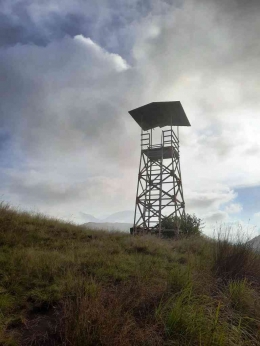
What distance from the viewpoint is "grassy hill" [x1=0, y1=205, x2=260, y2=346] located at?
10.7 ft

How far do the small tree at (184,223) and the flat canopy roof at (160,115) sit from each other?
7.12 metres

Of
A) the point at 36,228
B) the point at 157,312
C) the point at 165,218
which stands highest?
the point at 165,218

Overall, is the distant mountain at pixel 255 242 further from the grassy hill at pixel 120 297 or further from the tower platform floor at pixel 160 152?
the tower platform floor at pixel 160 152

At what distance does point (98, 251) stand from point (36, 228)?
297 centimetres

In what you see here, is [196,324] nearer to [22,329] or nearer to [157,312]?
[157,312]

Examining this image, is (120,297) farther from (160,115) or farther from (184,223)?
(160,115)

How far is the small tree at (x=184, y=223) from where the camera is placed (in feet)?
52.7

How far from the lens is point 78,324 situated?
3.12 m

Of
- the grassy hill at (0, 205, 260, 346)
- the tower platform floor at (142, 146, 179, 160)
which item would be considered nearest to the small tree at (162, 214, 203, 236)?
the tower platform floor at (142, 146, 179, 160)

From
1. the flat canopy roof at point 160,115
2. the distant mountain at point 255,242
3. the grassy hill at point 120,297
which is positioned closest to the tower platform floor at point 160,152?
the flat canopy roof at point 160,115

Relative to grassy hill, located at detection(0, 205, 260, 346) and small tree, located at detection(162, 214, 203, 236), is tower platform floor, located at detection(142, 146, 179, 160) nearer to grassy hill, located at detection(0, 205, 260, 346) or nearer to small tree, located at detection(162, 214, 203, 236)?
small tree, located at detection(162, 214, 203, 236)

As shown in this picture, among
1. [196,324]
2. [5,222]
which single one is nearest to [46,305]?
[196,324]

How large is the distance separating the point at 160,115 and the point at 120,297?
55.8 ft

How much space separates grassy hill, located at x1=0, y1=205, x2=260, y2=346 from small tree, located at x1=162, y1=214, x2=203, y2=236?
8.48m
